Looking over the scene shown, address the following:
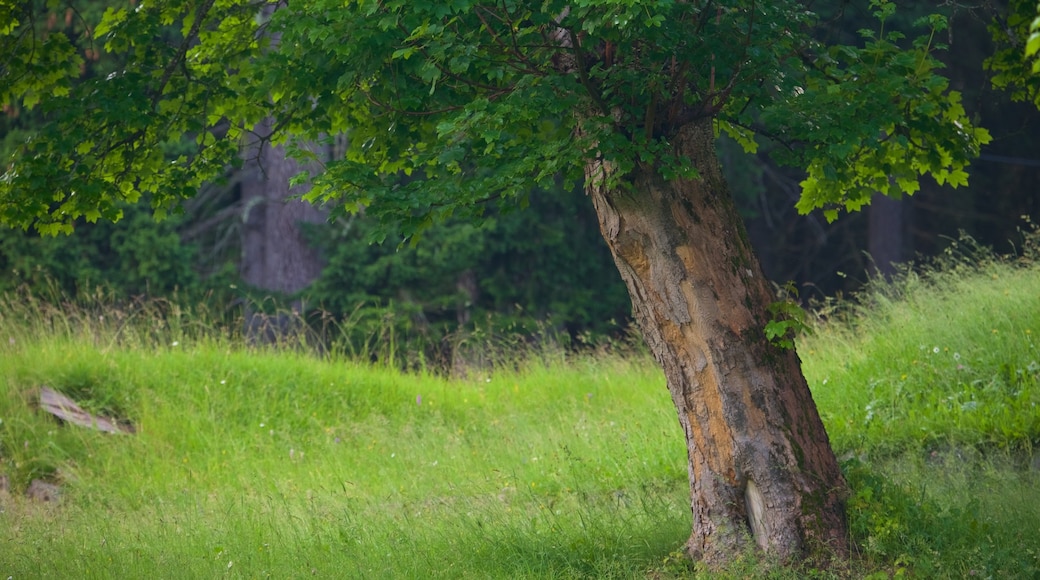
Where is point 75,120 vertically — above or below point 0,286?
above

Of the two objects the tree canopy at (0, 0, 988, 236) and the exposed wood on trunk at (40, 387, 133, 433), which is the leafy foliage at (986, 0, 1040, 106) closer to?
the tree canopy at (0, 0, 988, 236)

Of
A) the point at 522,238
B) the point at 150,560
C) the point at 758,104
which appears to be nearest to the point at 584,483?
the point at 150,560

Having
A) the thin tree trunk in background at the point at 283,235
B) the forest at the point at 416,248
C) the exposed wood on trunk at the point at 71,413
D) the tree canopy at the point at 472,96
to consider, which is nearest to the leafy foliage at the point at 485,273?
the forest at the point at 416,248

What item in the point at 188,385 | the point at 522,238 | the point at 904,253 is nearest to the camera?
the point at 188,385

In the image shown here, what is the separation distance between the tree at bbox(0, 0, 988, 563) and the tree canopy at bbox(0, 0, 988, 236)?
0.05ft

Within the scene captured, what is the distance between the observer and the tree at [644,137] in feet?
15.4

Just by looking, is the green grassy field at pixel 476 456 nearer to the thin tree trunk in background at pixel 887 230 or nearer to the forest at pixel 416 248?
the forest at pixel 416 248

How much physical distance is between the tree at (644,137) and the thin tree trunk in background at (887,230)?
14.2 metres

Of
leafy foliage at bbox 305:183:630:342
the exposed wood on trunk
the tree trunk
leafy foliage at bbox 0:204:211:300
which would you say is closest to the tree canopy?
the tree trunk

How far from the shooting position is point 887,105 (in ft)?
16.3

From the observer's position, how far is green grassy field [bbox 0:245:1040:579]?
5.79 meters

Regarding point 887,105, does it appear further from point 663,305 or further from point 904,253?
point 904,253

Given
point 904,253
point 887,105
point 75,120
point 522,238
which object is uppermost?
point 75,120

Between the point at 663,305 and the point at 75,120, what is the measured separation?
135 inches
